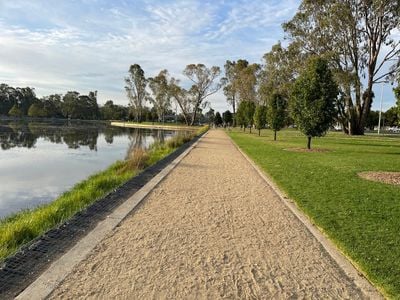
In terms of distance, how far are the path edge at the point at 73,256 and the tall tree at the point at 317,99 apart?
14.0 m

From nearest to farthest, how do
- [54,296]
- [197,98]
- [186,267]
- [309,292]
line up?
[54,296] < [309,292] < [186,267] < [197,98]

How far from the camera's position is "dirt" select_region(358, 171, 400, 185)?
9.95 metres

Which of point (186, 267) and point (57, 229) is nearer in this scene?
point (186, 267)

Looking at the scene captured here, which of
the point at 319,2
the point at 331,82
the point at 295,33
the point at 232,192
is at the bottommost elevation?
the point at 232,192

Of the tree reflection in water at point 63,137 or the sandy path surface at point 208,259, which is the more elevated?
the sandy path surface at point 208,259

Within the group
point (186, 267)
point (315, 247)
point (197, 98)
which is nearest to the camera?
point (186, 267)

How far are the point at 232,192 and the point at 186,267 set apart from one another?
4.66 metres

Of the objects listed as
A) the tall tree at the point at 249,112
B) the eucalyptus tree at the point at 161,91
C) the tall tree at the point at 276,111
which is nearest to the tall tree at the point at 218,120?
the eucalyptus tree at the point at 161,91

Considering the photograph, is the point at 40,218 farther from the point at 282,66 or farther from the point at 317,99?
the point at 282,66

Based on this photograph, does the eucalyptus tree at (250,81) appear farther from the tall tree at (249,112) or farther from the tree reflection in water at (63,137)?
the tree reflection in water at (63,137)

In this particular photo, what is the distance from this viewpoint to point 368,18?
3447cm

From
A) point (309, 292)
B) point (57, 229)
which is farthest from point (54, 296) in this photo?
point (309, 292)

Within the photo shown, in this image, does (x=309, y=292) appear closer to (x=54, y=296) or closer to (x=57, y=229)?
(x=54, y=296)

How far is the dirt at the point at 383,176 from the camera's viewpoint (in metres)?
9.95
